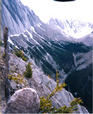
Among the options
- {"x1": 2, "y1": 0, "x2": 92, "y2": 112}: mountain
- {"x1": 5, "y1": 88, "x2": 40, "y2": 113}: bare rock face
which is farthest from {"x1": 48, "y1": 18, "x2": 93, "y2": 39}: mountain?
{"x1": 5, "y1": 88, "x2": 40, "y2": 113}: bare rock face

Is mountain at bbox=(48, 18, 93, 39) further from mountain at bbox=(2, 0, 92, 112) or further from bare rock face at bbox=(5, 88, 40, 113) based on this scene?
bare rock face at bbox=(5, 88, 40, 113)

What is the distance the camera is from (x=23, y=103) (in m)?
5.04

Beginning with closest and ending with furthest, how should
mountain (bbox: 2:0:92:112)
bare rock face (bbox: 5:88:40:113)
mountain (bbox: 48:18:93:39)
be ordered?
bare rock face (bbox: 5:88:40:113)
mountain (bbox: 2:0:92:112)
mountain (bbox: 48:18:93:39)

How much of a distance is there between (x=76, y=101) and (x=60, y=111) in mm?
682

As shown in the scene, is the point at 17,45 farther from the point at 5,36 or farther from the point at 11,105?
the point at 11,105

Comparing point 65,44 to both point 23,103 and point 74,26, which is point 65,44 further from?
point 23,103

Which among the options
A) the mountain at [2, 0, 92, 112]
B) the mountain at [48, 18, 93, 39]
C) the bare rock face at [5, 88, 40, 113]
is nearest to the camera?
the bare rock face at [5, 88, 40, 113]

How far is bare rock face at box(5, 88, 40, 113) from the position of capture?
195 inches

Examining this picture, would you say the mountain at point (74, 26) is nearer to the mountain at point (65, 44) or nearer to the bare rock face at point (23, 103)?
the mountain at point (65, 44)

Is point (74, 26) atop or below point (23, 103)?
atop

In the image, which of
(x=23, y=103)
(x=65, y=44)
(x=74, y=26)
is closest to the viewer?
(x=23, y=103)

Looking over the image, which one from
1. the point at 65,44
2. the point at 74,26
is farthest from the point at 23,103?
the point at 74,26

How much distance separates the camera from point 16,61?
12062 mm

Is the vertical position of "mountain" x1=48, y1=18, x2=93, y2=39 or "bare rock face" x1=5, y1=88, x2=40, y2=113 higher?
"mountain" x1=48, y1=18, x2=93, y2=39
